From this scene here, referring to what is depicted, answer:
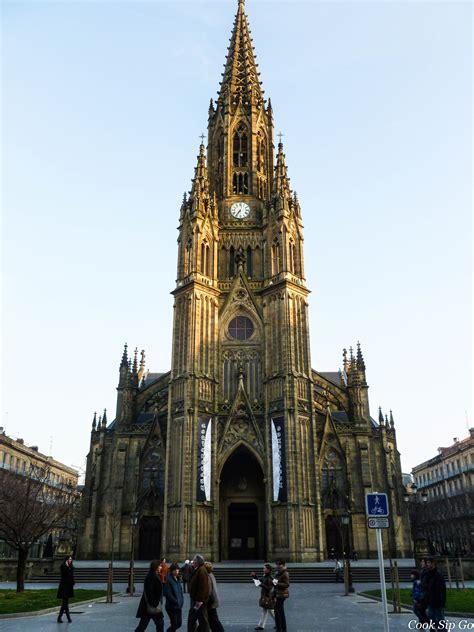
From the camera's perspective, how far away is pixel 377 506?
11.4m

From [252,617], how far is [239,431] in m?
24.9

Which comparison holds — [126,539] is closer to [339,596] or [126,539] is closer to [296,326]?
[296,326]

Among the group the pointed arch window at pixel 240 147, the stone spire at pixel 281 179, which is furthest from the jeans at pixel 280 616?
the pointed arch window at pixel 240 147

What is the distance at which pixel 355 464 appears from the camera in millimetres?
44062

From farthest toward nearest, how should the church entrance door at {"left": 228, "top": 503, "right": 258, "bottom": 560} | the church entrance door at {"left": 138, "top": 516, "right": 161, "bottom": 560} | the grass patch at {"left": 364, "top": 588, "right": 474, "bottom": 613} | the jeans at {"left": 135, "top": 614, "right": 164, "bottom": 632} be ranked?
1. the church entrance door at {"left": 228, "top": 503, "right": 258, "bottom": 560}
2. the church entrance door at {"left": 138, "top": 516, "right": 161, "bottom": 560}
3. the grass patch at {"left": 364, "top": 588, "right": 474, "bottom": 613}
4. the jeans at {"left": 135, "top": 614, "right": 164, "bottom": 632}

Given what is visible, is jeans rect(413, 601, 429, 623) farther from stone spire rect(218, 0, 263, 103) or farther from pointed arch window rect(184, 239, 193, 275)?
stone spire rect(218, 0, 263, 103)

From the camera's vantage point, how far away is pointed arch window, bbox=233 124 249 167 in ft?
182

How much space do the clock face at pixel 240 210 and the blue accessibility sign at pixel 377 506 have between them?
4195 centimetres

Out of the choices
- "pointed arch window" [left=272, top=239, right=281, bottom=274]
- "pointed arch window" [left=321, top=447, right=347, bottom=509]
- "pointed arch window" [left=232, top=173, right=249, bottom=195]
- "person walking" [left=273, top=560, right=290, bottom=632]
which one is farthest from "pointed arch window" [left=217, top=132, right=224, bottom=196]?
"person walking" [left=273, top=560, right=290, bottom=632]

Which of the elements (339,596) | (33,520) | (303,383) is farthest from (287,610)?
(303,383)

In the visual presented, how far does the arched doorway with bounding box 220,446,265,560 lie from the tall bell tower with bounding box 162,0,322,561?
0.08m

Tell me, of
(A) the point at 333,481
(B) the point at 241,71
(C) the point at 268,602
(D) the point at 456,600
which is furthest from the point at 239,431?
(B) the point at 241,71

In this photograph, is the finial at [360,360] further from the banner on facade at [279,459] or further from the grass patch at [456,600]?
the grass patch at [456,600]

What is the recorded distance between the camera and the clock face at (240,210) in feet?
169
